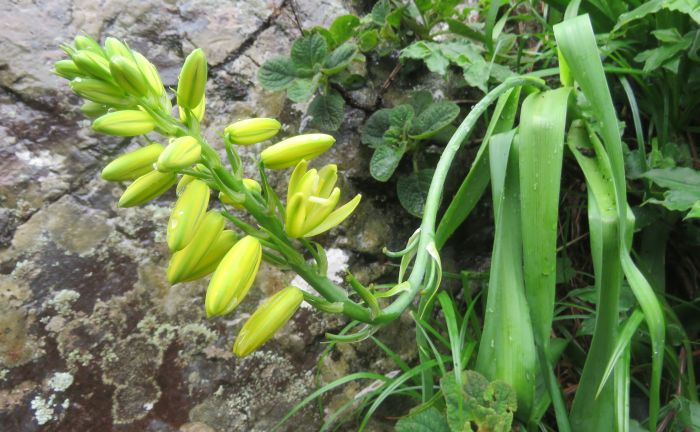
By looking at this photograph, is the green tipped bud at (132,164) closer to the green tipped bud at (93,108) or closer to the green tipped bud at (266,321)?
the green tipped bud at (93,108)

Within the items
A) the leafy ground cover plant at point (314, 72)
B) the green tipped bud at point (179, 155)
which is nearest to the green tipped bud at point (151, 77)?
the green tipped bud at point (179, 155)

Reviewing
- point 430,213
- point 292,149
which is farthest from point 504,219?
point 292,149

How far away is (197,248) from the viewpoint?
2.16 feet

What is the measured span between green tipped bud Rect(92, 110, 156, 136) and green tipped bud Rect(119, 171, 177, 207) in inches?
2.2

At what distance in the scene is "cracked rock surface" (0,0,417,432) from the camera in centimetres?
102

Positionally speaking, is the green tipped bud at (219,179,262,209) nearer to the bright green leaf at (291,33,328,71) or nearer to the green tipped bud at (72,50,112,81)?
the green tipped bud at (72,50,112,81)

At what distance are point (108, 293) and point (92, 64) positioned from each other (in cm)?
58

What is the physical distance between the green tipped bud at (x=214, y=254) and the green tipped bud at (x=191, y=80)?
0.57 feet

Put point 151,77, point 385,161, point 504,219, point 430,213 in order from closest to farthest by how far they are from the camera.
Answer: point 151,77 < point 430,213 < point 504,219 < point 385,161

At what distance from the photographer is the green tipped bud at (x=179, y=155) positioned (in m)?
0.60

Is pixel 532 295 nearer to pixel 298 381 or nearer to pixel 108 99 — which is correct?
pixel 298 381

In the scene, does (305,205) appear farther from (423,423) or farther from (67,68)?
(423,423)

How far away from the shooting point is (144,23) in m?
1.31

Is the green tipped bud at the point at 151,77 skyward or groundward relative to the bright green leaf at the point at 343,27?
skyward
